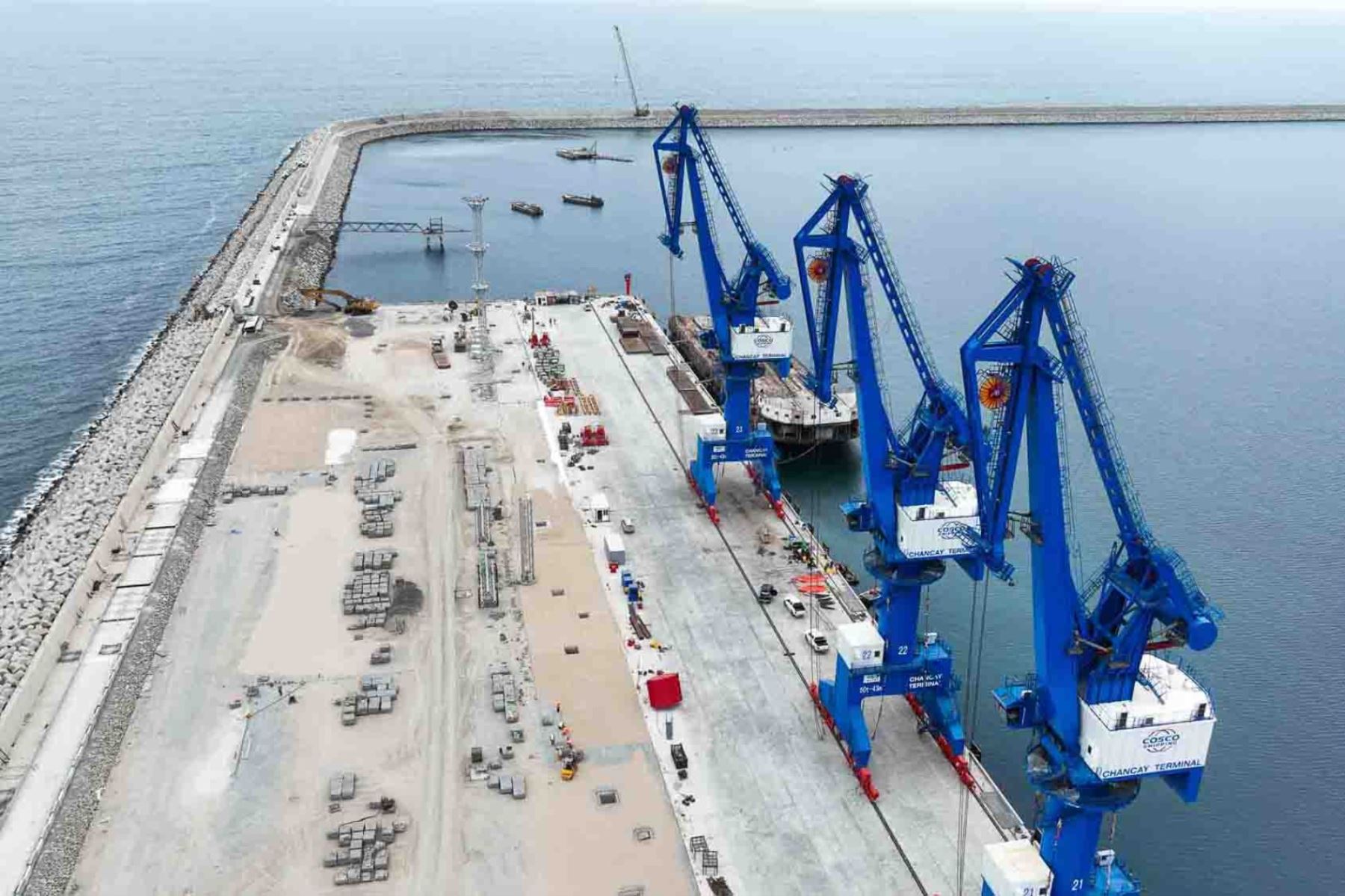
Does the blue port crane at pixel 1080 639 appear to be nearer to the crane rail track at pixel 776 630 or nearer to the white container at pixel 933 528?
the crane rail track at pixel 776 630

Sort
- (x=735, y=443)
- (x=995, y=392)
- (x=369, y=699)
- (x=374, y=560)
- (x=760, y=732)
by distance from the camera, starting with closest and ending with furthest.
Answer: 1. (x=995, y=392)
2. (x=760, y=732)
3. (x=369, y=699)
4. (x=374, y=560)
5. (x=735, y=443)

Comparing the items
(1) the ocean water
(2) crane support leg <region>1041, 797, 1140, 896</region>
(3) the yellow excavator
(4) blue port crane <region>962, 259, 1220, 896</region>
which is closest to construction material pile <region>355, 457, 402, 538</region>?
(1) the ocean water

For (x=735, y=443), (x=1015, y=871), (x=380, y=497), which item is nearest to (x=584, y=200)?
(x=380, y=497)

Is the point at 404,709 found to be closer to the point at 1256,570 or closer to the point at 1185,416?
the point at 1256,570

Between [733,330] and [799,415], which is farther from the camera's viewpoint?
[799,415]

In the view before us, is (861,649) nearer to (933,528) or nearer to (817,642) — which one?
(933,528)

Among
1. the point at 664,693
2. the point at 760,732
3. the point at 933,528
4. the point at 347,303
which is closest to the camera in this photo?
the point at 933,528
